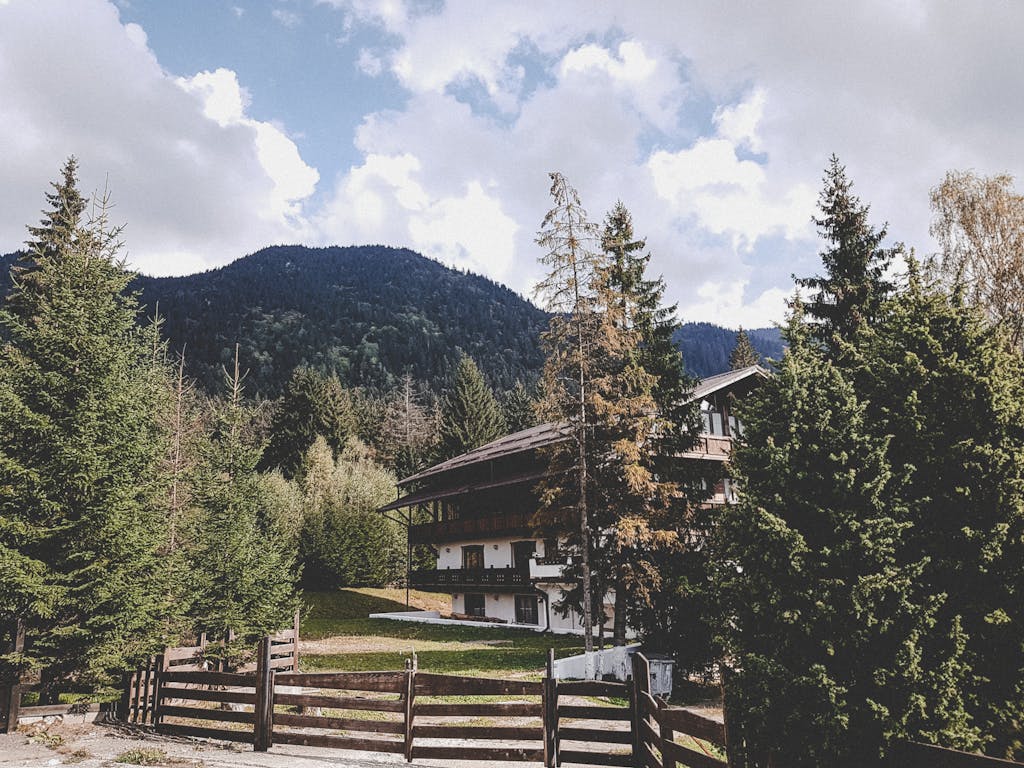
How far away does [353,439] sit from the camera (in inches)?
2891

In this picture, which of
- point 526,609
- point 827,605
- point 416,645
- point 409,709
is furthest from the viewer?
point 526,609

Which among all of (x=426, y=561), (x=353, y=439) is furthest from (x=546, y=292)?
(x=353, y=439)

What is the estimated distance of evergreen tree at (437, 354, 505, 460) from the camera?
6856cm

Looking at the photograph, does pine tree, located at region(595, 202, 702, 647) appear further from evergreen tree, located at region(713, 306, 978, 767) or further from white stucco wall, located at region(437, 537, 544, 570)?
white stucco wall, located at region(437, 537, 544, 570)

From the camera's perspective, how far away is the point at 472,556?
4297 centimetres

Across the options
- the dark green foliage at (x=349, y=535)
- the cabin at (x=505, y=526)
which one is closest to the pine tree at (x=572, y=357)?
the cabin at (x=505, y=526)

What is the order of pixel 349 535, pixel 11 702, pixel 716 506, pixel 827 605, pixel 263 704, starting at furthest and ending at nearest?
pixel 349 535 < pixel 716 506 < pixel 11 702 < pixel 263 704 < pixel 827 605

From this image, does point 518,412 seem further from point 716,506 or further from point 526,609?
point 716,506

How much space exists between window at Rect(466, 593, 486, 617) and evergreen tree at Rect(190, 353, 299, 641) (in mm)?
20890

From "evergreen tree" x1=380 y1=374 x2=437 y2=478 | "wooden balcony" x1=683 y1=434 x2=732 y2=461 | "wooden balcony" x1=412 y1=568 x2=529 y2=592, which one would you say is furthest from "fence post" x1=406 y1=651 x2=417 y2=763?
"evergreen tree" x1=380 y1=374 x2=437 y2=478

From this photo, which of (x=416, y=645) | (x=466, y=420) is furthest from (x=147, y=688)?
(x=466, y=420)

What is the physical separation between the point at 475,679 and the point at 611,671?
44.4 feet

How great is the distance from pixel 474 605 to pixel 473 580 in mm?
2884

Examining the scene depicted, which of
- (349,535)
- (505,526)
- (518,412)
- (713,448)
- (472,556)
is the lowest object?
(472,556)
